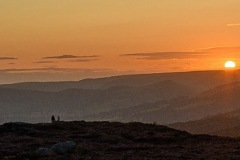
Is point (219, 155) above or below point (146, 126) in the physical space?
below

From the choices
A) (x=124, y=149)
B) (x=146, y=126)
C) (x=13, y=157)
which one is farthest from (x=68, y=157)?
(x=146, y=126)

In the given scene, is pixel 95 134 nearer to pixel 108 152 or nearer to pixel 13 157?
pixel 108 152

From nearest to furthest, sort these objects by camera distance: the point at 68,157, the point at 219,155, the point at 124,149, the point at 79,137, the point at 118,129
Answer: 1. the point at 68,157
2. the point at 219,155
3. the point at 124,149
4. the point at 79,137
5. the point at 118,129

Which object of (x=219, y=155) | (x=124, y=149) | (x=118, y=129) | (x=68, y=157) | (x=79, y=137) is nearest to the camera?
(x=68, y=157)

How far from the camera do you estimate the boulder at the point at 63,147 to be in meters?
38.4

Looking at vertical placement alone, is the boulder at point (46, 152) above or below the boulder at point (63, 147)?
below

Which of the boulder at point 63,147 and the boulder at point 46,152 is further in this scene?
the boulder at point 63,147

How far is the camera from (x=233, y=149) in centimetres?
4256

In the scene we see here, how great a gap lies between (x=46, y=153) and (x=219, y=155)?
14154mm

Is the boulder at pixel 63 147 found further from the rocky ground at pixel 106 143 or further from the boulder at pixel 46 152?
the boulder at pixel 46 152

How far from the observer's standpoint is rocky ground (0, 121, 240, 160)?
38344 mm

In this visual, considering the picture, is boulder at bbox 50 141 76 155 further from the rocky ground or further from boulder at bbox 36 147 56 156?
boulder at bbox 36 147 56 156

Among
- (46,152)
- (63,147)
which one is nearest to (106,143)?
(63,147)

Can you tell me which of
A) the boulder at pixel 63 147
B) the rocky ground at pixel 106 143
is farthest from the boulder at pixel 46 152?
the boulder at pixel 63 147
